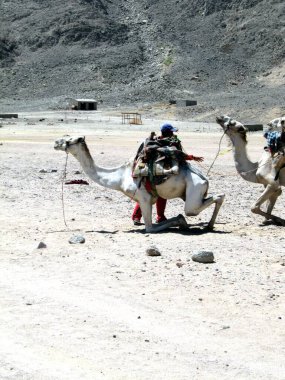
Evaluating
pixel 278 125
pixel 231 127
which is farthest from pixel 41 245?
pixel 278 125

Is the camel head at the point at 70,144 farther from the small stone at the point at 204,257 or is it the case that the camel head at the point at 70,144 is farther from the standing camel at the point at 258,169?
the small stone at the point at 204,257

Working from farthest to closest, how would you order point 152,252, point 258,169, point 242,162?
point 242,162 < point 258,169 < point 152,252

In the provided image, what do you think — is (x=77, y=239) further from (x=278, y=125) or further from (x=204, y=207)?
(x=278, y=125)

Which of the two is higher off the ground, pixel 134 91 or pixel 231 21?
pixel 231 21

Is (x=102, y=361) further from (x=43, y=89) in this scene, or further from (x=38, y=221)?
(x=43, y=89)

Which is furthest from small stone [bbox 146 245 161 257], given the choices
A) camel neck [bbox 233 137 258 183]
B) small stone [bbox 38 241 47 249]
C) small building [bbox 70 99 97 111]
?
small building [bbox 70 99 97 111]

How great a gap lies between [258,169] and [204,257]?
4406 millimetres

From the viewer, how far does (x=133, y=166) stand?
14.3 m

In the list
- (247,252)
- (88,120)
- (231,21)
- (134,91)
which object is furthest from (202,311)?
(231,21)

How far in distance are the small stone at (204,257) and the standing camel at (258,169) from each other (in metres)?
3.63

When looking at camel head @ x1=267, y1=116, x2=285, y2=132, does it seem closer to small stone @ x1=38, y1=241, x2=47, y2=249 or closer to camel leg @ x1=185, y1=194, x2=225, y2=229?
camel leg @ x1=185, y1=194, x2=225, y2=229

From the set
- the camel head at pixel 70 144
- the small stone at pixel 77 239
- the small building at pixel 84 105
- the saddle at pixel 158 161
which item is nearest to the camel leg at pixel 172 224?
the saddle at pixel 158 161

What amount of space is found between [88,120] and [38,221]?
5028cm

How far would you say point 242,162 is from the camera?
51.3 feet
